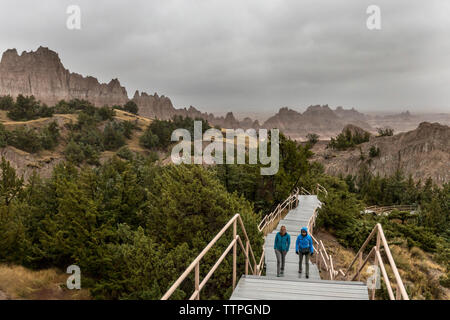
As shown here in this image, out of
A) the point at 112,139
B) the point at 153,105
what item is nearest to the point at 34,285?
the point at 112,139

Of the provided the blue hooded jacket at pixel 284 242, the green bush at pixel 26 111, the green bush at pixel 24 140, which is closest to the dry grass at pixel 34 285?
the blue hooded jacket at pixel 284 242

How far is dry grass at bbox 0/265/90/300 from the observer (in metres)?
13.9

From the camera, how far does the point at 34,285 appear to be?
1463 cm

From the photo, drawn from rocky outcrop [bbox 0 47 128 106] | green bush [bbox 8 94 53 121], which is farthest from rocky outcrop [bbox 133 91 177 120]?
green bush [bbox 8 94 53 121]

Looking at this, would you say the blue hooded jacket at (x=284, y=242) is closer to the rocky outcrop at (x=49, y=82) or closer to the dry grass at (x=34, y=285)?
the dry grass at (x=34, y=285)

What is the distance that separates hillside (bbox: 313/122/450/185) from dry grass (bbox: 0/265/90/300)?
211 ft

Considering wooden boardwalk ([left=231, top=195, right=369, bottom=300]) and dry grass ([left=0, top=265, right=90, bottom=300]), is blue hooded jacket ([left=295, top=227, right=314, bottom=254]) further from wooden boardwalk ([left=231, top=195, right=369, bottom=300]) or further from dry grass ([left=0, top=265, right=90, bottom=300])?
dry grass ([left=0, top=265, right=90, bottom=300])

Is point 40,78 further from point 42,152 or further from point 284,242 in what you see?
point 284,242

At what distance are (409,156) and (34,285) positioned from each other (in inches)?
2848

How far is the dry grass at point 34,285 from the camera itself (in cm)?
1388

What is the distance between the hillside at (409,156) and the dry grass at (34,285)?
64374 millimetres
